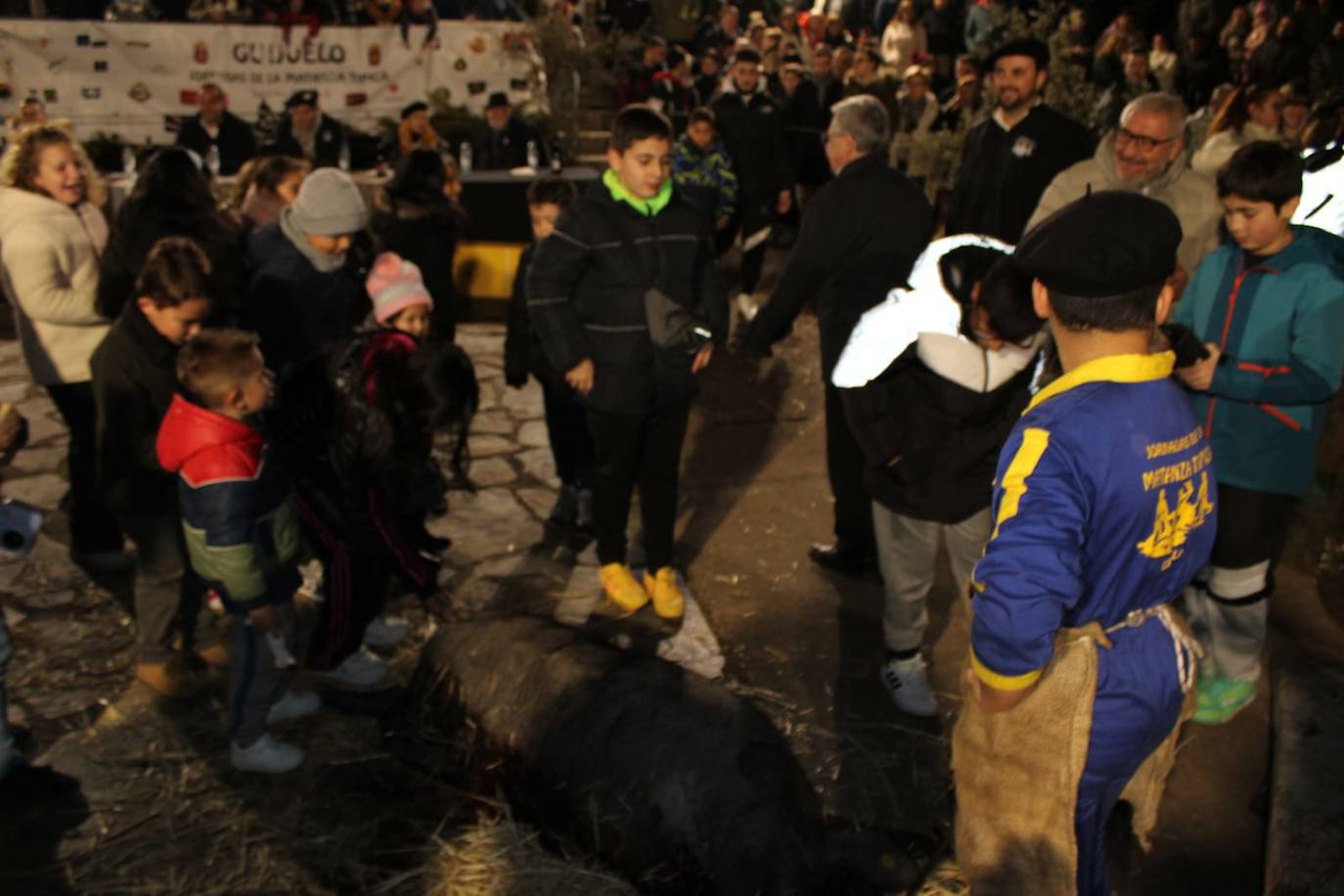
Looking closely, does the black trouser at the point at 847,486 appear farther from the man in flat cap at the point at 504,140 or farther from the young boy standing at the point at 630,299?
the man in flat cap at the point at 504,140

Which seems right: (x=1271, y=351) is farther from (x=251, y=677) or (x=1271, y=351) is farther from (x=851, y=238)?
(x=251, y=677)

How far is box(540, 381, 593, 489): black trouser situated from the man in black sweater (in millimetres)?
7075

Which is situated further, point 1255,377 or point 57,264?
point 57,264

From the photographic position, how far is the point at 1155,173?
5047 millimetres

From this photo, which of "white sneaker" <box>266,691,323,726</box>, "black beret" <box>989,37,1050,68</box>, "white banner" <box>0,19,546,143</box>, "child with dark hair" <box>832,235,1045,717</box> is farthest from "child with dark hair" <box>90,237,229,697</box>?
"white banner" <box>0,19,546,143</box>

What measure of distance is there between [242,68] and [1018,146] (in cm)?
1109

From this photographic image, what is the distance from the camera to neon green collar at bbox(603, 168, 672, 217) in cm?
471

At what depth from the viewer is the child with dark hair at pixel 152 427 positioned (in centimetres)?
417

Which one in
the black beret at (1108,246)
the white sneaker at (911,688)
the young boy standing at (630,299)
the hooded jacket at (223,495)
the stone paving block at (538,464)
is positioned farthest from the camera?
the stone paving block at (538,464)

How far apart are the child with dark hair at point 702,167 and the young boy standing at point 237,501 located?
6.01 m

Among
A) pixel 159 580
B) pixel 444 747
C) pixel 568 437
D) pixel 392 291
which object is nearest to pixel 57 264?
pixel 159 580

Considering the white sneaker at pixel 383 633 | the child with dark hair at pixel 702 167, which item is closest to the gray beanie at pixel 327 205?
the white sneaker at pixel 383 633

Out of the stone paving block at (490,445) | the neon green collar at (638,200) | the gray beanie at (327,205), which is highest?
the neon green collar at (638,200)

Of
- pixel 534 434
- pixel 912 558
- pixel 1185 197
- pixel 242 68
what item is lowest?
pixel 534 434
